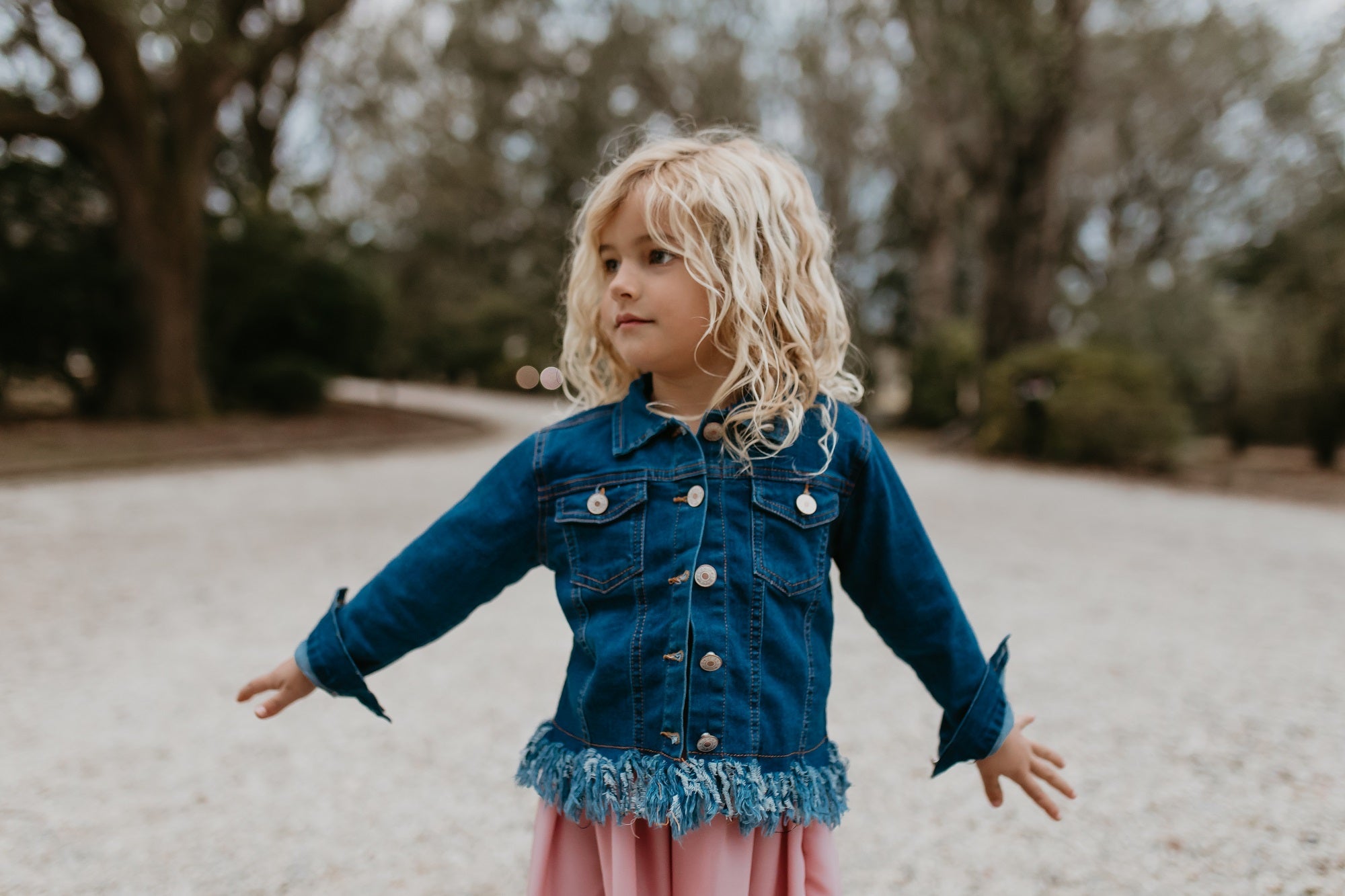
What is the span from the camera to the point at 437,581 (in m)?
1.44

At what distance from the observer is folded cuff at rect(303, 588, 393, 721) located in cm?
146

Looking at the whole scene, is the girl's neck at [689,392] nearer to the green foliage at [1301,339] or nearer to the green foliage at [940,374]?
the green foliage at [1301,339]

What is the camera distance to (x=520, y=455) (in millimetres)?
1459

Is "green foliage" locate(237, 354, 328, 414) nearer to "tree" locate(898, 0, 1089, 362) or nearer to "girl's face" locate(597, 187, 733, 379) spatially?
"tree" locate(898, 0, 1089, 362)

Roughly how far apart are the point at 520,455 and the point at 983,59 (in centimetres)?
1121

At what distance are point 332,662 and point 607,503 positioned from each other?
19.6 inches

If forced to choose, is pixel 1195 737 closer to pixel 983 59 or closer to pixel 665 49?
pixel 983 59

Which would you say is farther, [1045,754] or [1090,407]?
[1090,407]

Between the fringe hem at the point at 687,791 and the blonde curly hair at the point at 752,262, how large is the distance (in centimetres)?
44

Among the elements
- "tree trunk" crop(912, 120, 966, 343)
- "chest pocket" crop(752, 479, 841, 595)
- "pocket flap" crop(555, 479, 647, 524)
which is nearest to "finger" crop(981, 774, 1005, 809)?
"chest pocket" crop(752, 479, 841, 595)

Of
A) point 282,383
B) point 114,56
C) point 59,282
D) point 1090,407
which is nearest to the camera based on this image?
point 1090,407

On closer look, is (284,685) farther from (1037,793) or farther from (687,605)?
(1037,793)

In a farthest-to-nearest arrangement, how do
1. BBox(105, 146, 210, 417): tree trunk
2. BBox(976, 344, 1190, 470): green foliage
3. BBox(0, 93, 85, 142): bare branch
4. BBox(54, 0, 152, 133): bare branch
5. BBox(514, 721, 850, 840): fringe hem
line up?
BBox(105, 146, 210, 417): tree trunk < BBox(0, 93, 85, 142): bare branch < BBox(976, 344, 1190, 470): green foliage < BBox(54, 0, 152, 133): bare branch < BBox(514, 721, 850, 840): fringe hem

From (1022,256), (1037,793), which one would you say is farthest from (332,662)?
(1022,256)
